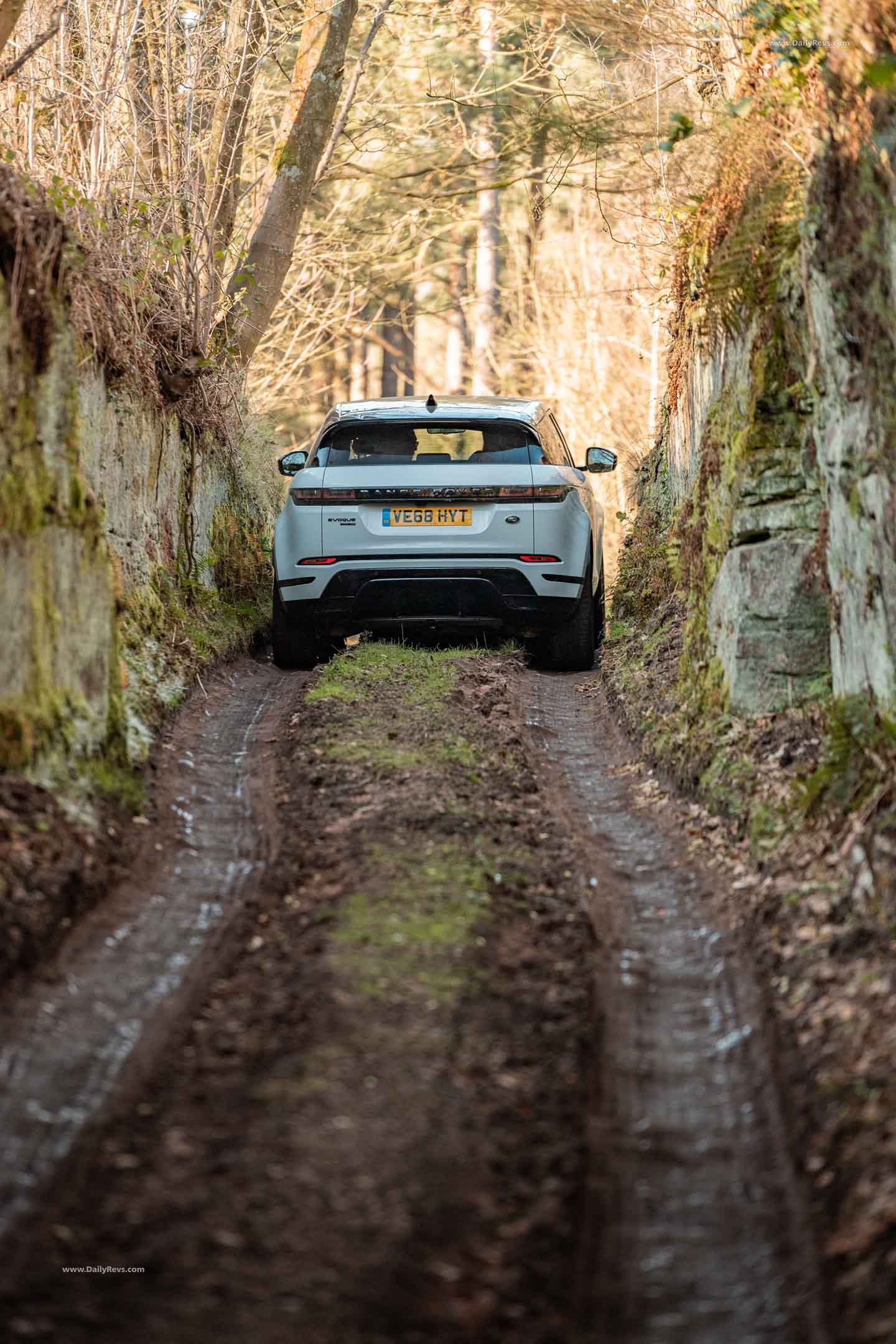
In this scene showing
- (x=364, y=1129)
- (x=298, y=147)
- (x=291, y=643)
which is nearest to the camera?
(x=364, y=1129)

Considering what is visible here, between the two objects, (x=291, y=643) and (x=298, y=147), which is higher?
(x=298, y=147)

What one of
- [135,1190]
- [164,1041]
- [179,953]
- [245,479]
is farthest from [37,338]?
[245,479]

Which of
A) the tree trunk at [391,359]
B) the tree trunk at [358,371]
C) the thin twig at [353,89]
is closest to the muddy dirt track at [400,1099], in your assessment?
the thin twig at [353,89]

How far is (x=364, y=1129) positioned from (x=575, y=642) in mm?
6953

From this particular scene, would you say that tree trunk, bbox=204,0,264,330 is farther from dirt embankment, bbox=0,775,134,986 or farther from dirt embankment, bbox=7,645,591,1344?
dirt embankment, bbox=7,645,591,1344

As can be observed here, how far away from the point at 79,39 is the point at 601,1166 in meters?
10.1

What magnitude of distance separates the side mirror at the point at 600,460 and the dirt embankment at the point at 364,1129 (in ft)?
18.5

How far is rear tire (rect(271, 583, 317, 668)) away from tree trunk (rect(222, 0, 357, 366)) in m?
5.06

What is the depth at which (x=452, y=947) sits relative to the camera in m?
4.42

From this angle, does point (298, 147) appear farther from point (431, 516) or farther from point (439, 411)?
point (431, 516)

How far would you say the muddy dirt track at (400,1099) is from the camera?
2846mm

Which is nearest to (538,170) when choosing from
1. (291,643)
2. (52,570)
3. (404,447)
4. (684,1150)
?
(404,447)

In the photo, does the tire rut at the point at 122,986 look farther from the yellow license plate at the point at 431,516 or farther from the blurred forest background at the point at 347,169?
the blurred forest background at the point at 347,169

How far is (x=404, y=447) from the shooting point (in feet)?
31.7
